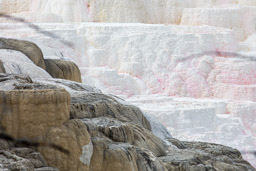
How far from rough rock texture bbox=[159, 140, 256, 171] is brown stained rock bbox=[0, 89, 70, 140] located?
210 cm

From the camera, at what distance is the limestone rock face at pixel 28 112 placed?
26.5 ft

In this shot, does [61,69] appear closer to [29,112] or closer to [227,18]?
[29,112]

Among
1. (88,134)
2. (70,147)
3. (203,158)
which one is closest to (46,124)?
(70,147)

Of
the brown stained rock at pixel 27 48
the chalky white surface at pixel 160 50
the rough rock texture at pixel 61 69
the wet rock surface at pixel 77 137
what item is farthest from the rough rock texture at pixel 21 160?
the chalky white surface at pixel 160 50

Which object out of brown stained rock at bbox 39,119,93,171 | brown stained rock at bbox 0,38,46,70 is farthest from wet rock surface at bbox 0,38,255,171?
brown stained rock at bbox 0,38,46,70

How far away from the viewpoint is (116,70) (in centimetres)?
2634

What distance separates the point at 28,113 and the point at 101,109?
2471 millimetres

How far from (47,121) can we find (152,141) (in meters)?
2.47

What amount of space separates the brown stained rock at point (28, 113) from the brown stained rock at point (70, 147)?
0.12m

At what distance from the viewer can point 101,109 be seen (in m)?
10.5

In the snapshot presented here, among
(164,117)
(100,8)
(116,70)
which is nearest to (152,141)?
(164,117)

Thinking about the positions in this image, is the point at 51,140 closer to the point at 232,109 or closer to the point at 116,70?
the point at 232,109

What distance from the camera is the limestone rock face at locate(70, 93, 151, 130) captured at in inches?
394

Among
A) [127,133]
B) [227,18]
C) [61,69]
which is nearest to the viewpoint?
[127,133]
